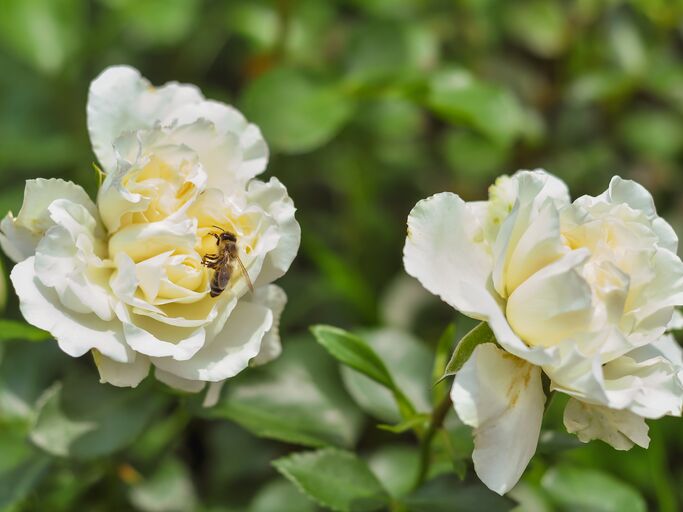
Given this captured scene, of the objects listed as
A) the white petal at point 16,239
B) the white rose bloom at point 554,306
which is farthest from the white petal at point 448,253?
the white petal at point 16,239

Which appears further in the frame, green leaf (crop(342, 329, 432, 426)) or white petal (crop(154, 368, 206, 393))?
green leaf (crop(342, 329, 432, 426))

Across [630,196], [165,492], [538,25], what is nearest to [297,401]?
[165,492]

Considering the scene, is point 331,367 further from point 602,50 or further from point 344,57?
point 602,50

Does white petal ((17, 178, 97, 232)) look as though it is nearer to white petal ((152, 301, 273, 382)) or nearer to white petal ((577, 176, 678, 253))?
white petal ((152, 301, 273, 382))

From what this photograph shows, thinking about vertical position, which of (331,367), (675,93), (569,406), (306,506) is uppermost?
(569,406)

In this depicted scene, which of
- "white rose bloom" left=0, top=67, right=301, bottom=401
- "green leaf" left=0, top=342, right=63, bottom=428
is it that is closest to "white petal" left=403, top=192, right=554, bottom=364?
"white rose bloom" left=0, top=67, right=301, bottom=401

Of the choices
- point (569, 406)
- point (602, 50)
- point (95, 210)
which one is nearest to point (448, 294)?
point (569, 406)
